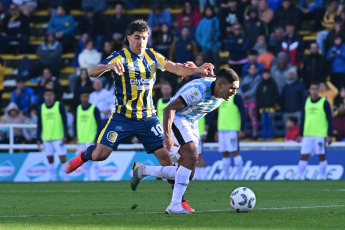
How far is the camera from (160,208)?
34.1ft

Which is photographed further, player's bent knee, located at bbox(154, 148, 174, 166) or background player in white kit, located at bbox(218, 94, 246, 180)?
background player in white kit, located at bbox(218, 94, 246, 180)

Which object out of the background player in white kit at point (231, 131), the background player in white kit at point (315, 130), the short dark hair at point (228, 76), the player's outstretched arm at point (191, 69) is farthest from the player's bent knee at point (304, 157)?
the short dark hair at point (228, 76)

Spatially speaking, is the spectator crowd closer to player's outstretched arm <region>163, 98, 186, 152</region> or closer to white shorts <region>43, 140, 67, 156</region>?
white shorts <region>43, 140, 67, 156</region>

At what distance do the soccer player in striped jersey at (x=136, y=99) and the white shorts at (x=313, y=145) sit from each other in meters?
8.66

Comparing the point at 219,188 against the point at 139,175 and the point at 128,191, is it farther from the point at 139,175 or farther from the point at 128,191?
the point at 139,175

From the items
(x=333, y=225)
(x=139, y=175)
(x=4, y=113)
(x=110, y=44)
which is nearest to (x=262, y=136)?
(x=110, y=44)

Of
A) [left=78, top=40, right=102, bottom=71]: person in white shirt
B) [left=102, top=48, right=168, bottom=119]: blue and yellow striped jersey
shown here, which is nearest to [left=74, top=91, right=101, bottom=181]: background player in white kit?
[left=78, top=40, right=102, bottom=71]: person in white shirt

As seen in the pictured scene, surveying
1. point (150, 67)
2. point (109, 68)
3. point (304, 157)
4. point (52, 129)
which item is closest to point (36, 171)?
point (52, 129)

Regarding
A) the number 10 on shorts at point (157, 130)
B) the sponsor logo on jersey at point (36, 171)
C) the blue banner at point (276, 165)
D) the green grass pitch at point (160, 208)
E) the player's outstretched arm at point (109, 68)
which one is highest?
the player's outstretched arm at point (109, 68)

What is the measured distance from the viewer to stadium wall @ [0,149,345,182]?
19.0 meters

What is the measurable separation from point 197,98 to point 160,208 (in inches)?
67.5

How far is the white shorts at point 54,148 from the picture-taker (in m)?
19.5

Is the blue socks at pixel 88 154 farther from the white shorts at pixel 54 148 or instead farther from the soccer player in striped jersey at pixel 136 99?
the white shorts at pixel 54 148

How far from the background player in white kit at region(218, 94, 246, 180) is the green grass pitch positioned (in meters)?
3.40
